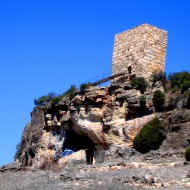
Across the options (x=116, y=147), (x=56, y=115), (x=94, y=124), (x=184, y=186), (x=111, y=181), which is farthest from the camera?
(x=56, y=115)

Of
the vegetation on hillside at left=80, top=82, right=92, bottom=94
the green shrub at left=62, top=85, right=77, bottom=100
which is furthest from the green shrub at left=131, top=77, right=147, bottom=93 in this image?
the green shrub at left=62, top=85, right=77, bottom=100

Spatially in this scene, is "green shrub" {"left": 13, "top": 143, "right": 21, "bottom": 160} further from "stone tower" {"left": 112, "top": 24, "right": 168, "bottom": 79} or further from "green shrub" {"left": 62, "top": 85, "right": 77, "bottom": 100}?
"stone tower" {"left": 112, "top": 24, "right": 168, "bottom": 79}

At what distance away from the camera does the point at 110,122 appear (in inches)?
1882

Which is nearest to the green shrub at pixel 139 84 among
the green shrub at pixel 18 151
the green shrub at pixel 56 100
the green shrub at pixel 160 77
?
the green shrub at pixel 160 77

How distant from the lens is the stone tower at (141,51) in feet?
167

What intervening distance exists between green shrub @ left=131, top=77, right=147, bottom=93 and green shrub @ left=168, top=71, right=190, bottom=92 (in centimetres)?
214

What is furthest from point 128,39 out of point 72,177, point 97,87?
point 72,177

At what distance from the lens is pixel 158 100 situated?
45.0 metres

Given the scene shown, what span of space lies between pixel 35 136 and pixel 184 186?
30.1 meters

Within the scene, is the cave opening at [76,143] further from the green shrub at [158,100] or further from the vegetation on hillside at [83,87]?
the green shrub at [158,100]

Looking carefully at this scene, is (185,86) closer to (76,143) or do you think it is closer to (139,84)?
(139,84)

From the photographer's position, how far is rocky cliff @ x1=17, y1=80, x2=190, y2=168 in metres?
43.1

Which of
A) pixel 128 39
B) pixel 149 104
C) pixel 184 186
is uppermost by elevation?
pixel 128 39

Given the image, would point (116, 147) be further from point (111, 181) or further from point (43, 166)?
point (111, 181)
